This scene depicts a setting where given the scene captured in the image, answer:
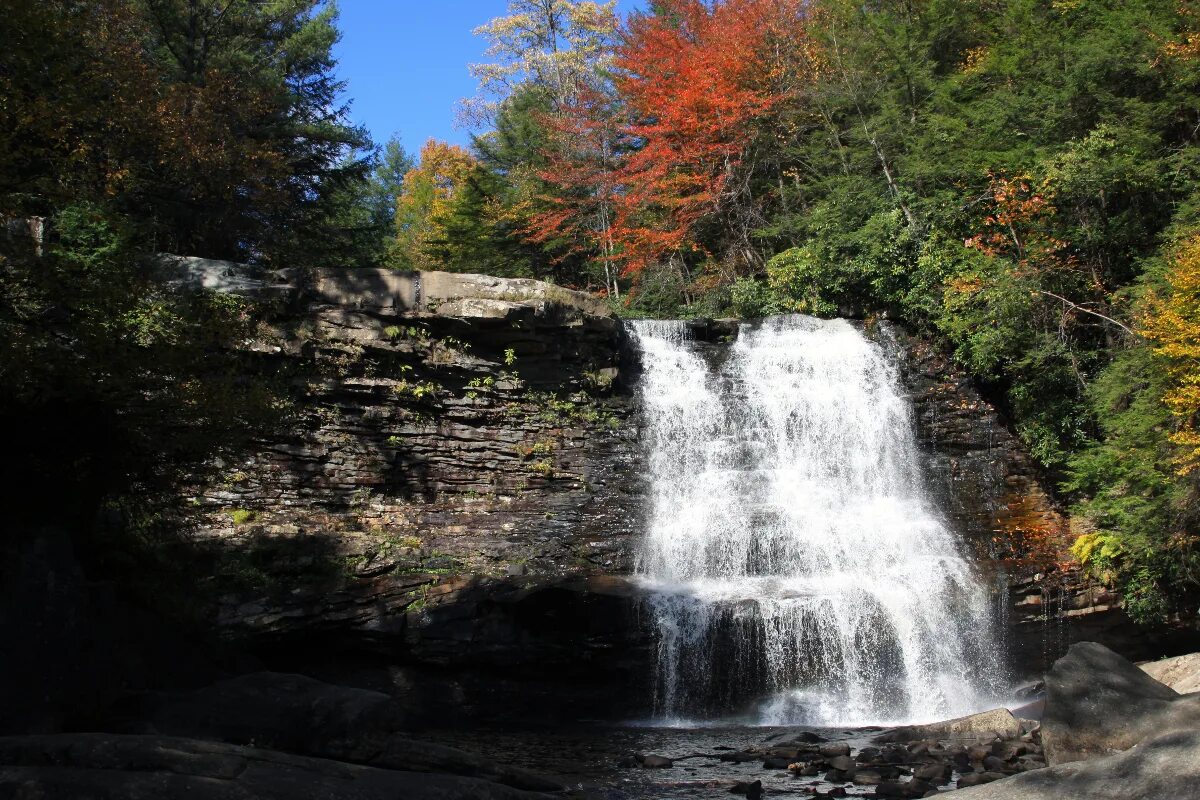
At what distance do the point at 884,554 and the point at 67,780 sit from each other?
11079 mm

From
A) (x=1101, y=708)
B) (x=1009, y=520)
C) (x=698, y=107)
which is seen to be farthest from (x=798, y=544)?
(x=698, y=107)

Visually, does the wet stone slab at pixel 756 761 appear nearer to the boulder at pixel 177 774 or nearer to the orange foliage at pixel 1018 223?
the boulder at pixel 177 774

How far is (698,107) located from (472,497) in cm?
1236

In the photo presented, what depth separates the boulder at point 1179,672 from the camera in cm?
968

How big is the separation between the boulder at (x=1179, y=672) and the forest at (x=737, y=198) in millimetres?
1818

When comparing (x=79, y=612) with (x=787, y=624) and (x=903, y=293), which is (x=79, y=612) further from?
(x=903, y=293)

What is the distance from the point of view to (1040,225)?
15344 mm

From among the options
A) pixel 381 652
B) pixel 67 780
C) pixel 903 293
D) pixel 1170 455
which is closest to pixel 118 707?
pixel 67 780

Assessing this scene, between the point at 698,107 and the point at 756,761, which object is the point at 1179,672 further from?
the point at 698,107

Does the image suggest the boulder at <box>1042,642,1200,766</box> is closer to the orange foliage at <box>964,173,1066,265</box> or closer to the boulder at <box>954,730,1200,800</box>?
the boulder at <box>954,730,1200,800</box>

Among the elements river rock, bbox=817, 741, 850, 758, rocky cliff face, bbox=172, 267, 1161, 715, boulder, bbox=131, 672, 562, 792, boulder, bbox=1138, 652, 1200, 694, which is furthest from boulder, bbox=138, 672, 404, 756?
boulder, bbox=1138, 652, 1200, 694

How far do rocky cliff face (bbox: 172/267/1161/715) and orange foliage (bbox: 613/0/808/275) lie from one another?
5.81 meters

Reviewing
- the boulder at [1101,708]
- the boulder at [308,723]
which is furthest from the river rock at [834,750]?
the boulder at [308,723]

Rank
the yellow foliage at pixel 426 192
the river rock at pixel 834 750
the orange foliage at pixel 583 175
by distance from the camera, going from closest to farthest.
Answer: the river rock at pixel 834 750 < the orange foliage at pixel 583 175 < the yellow foliage at pixel 426 192
